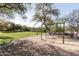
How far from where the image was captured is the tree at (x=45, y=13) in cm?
298

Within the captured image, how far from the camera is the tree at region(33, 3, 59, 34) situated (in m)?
2.98

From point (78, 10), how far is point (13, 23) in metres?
0.84

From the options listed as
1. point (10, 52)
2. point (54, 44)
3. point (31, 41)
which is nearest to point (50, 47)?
point (54, 44)

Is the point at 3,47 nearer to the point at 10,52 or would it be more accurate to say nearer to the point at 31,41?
the point at 10,52

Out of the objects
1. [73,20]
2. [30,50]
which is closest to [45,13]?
[73,20]

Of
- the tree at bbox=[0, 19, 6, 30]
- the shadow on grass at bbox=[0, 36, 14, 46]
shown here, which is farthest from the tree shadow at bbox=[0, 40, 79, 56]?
the tree at bbox=[0, 19, 6, 30]

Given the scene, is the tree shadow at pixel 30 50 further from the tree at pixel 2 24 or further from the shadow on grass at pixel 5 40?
the tree at pixel 2 24

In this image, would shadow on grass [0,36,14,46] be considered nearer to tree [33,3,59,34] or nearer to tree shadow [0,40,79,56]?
tree shadow [0,40,79,56]

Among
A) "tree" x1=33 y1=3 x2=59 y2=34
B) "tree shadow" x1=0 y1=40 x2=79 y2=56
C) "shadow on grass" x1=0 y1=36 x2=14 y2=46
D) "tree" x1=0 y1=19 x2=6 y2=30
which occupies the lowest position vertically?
"tree shadow" x1=0 y1=40 x2=79 y2=56

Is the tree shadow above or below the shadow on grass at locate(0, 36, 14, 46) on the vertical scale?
below

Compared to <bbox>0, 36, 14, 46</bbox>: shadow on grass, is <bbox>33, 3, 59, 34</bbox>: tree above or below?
above

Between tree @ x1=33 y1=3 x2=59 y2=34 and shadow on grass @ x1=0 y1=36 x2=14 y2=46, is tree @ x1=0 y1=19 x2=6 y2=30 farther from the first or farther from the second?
tree @ x1=33 y1=3 x2=59 y2=34

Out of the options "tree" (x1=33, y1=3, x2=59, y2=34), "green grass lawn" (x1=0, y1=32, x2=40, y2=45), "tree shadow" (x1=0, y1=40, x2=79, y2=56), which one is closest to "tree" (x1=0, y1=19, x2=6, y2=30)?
"green grass lawn" (x1=0, y1=32, x2=40, y2=45)

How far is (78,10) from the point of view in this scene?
295 centimetres
